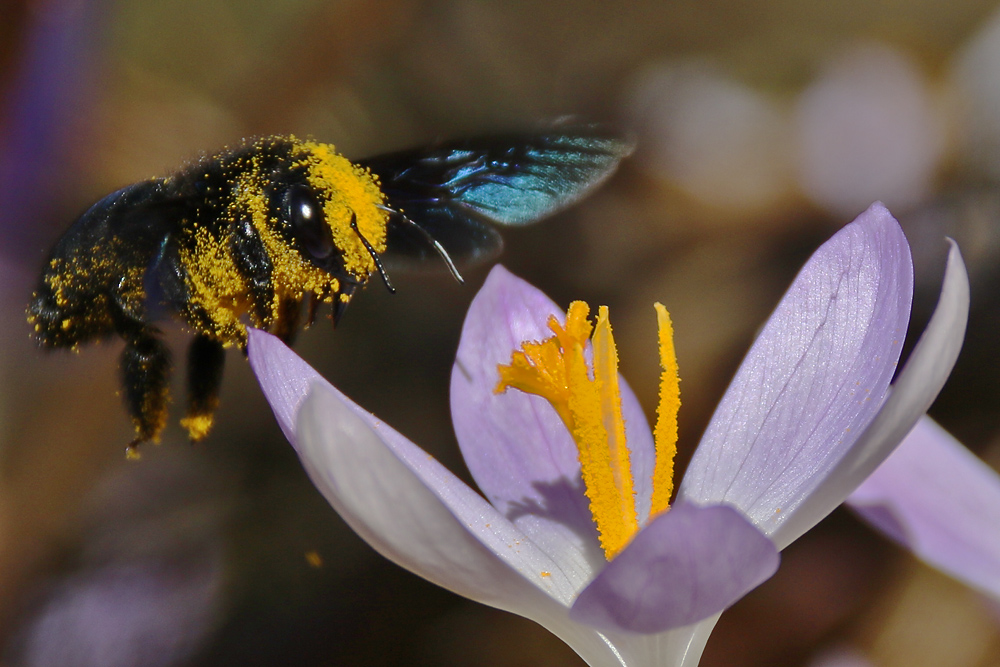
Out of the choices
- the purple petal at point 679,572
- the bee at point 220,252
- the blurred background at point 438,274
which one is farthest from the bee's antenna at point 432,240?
the blurred background at point 438,274

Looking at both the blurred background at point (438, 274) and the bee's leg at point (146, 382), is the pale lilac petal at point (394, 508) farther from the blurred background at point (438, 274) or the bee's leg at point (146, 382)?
the blurred background at point (438, 274)

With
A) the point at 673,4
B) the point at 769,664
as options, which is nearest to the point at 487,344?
the point at 769,664

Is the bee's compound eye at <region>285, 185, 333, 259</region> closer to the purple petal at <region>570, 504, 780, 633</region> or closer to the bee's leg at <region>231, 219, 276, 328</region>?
the bee's leg at <region>231, 219, 276, 328</region>

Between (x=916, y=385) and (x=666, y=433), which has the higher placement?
(x=916, y=385)

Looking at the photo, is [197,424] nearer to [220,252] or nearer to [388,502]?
[220,252]

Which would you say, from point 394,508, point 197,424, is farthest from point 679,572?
point 197,424
